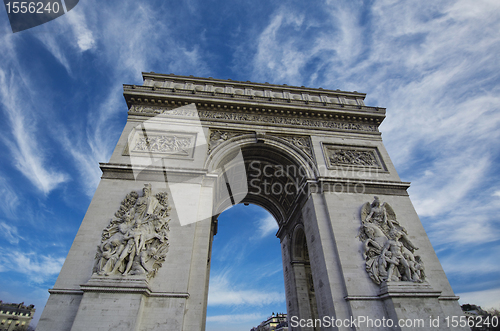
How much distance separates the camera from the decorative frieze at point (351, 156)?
42.9 ft

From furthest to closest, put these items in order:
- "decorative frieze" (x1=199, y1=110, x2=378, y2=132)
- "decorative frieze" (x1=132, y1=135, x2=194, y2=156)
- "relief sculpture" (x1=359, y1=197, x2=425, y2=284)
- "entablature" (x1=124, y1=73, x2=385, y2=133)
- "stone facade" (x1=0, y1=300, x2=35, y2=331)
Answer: "stone facade" (x1=0, y1=300, x2=35, y2=331) → "decorative frieze" (x1=199, y1=110, x2=378, y2=132) → "entablature" (x1=124, y1=73, x2=385, y2=133) → "decorative frieze" (x1=132, y1=135, x2=194, y2=156) → "relief sculpture" (x1=359, y1=197, x2=425, y2=284)

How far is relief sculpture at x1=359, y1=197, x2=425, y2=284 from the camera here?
9.30m

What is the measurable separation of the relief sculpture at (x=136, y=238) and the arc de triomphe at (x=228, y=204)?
0.13 feet

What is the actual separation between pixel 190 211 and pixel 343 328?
6.83 meters

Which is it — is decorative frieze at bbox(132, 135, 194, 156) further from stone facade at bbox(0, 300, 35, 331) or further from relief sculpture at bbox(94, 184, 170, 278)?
stone facade at bbox(0, 300, 35, 331)

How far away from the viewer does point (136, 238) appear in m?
8.64

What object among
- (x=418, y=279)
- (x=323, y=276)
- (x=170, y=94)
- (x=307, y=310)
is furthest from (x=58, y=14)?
(x=307, y=310)

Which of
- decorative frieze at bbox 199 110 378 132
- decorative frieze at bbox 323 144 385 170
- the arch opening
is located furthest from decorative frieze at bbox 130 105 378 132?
the arch opening

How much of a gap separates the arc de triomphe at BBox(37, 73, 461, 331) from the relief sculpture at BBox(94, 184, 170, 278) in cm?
4

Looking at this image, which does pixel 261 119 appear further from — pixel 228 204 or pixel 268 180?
pixel 228 204

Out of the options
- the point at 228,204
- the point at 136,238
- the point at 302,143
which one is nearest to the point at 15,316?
the point at 228,204

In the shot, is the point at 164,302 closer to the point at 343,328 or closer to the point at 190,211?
the point at 190,211

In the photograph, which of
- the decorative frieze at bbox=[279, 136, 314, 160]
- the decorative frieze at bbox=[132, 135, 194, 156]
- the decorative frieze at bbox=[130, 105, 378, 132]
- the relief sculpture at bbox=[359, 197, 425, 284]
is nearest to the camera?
the relief sculpture at bbox=[359, 197, 425, 284]

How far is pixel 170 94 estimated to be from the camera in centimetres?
1381
